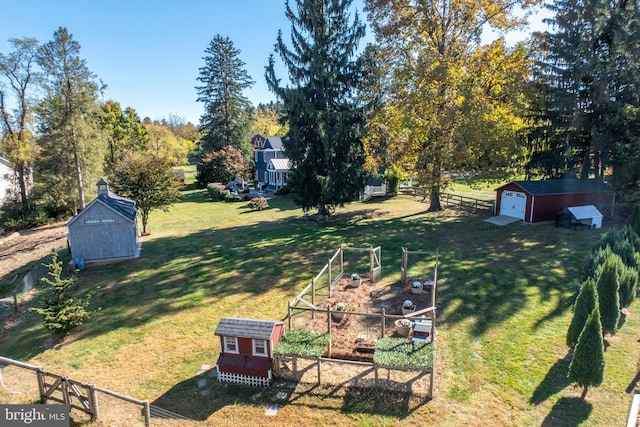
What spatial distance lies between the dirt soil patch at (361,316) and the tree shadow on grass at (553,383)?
3.74 meters

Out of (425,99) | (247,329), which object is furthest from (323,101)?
(247,329)

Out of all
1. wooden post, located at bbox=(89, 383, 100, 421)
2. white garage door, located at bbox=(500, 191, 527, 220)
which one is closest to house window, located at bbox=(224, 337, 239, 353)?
wooden post, located at bbox=(89, 383, 100, 421)

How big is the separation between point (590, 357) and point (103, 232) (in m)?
20.5

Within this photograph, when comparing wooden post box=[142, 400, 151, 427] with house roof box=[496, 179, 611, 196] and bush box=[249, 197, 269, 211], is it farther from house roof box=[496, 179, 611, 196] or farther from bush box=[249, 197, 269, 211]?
bush box=[249, 197, 269, 211]

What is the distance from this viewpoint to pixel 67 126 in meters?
28.4

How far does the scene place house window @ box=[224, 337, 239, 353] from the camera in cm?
976

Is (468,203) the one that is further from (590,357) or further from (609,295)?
(590,357)

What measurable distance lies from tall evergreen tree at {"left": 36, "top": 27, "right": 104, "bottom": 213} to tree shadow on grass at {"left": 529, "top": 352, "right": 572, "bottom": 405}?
1251 inches

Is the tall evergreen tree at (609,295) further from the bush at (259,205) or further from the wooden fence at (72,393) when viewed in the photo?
the bush at (259,205)

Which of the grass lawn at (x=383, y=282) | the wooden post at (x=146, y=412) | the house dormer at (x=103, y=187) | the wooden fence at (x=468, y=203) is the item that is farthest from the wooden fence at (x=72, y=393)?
the wooden fence at (x=468, y=203)

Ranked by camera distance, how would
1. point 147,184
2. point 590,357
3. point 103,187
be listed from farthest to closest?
point 147,184, point 103,187, point 590,357

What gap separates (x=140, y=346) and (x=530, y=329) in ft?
39.9

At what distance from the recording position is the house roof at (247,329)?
31.0 ft

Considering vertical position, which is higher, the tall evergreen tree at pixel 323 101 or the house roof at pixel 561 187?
the tall evergreen tree at pixel 323 101
